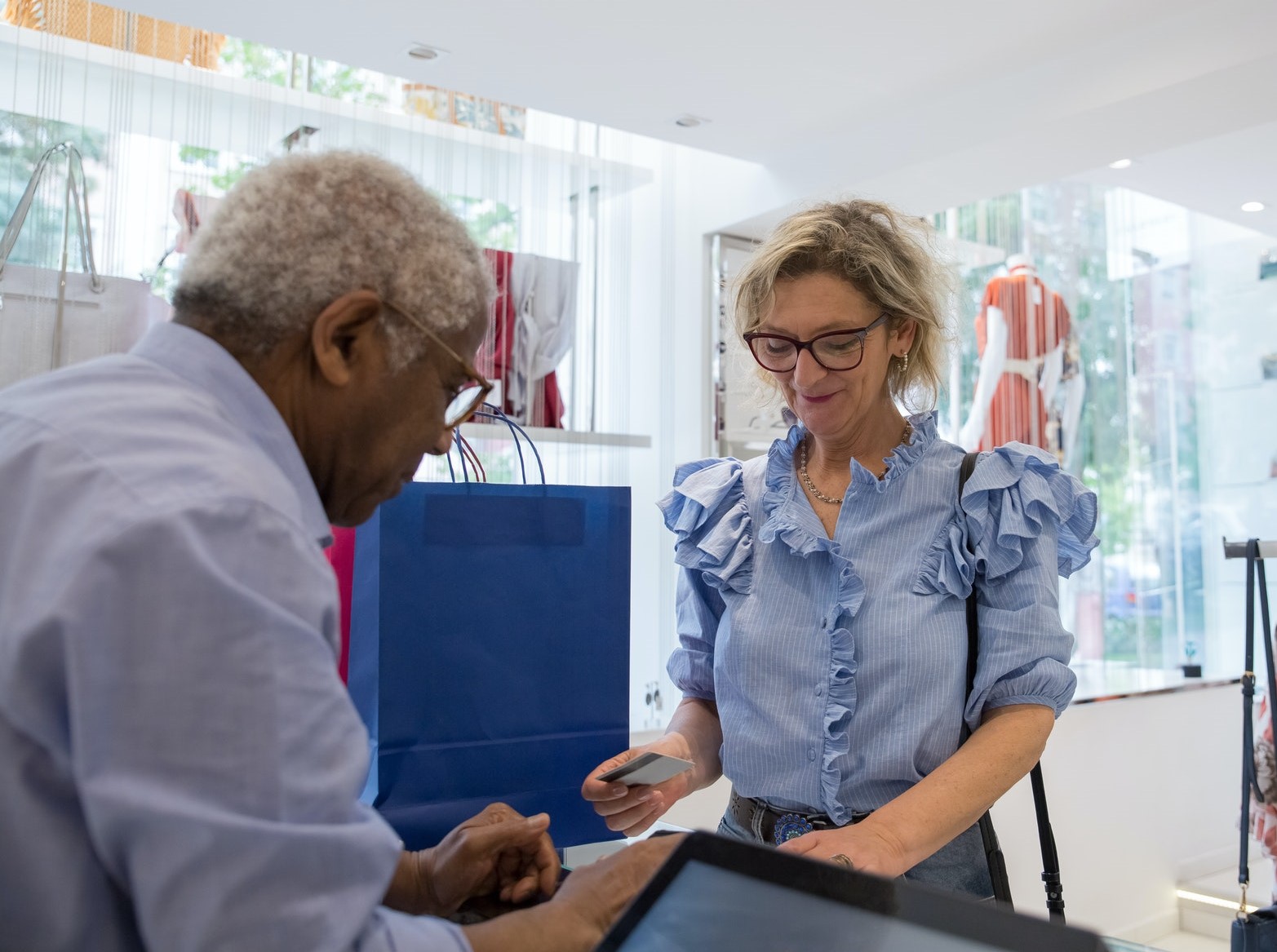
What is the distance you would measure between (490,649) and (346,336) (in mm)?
535

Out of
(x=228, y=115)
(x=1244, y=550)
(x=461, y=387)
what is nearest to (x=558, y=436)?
(x=228, y=115)

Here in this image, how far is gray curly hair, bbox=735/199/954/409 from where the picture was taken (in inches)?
63.1

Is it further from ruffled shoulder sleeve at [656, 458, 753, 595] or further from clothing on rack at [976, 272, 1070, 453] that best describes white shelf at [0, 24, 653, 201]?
clothing on rack at [976, 272, 1070, 453]

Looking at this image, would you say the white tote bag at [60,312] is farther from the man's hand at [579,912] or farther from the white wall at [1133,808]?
the white wall at [1133,808]

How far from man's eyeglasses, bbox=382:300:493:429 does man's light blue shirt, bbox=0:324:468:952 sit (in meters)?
0.20

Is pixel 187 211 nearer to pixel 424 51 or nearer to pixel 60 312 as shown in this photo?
pixel 60 312

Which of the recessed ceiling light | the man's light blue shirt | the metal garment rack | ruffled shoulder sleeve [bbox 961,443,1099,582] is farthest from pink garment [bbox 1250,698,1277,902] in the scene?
the man's light blue shirt

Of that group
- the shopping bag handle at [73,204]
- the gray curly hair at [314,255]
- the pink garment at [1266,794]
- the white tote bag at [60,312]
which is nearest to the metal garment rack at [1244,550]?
the pink garment at [1266,794]

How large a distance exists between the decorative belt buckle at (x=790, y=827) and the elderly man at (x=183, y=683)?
71 centimetres

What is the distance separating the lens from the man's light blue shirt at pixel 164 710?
2.08 feet

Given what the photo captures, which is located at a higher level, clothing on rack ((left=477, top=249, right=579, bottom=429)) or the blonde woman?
clothing on rack ((left=477, top=249, right=579, bottom=429))

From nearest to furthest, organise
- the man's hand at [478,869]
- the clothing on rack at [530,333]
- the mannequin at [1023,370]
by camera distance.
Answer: the man's hand at [478,869], the clothing on rack at [530,333], the mannequin at [1023,370]

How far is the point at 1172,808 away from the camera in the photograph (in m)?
4.99

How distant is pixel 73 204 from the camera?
2965 mm
